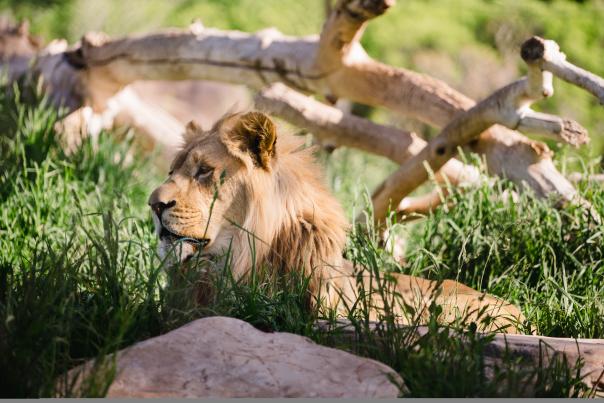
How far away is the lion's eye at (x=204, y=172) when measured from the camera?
4262mm

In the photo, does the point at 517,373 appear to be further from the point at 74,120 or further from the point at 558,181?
the point at 74,120

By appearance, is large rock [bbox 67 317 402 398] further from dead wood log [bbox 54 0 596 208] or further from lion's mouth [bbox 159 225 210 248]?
dead wood log [bbox 54 0 596 208]

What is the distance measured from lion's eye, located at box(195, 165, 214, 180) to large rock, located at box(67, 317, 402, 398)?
124 centimetres

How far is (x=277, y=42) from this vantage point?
715cm

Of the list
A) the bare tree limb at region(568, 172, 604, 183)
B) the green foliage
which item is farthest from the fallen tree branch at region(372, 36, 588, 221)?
the bare tree limb at region(568, 172, 604, 183)

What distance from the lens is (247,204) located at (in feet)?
14.0

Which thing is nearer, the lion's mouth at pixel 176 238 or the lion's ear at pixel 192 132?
the lion's mouth at pixel 176 238

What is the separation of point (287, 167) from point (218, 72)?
321 cm

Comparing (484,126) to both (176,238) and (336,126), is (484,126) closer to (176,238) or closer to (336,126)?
(336,126)

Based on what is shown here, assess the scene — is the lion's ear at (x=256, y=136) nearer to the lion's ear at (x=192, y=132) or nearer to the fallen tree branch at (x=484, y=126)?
the lion's ear at (x=192, y=132)

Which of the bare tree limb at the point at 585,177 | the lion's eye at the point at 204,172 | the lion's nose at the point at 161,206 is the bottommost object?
the lion's nose at the point at 161,206

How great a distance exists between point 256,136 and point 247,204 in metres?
0.30

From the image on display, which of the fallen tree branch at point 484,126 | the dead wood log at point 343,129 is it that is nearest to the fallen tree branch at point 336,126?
the dead wood log at point 343,129

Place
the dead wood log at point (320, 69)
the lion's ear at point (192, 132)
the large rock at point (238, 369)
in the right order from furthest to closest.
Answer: the dead wood log at point (320, 69), the lion's ear at point (192, 132), the large rock at point (238, 369)
